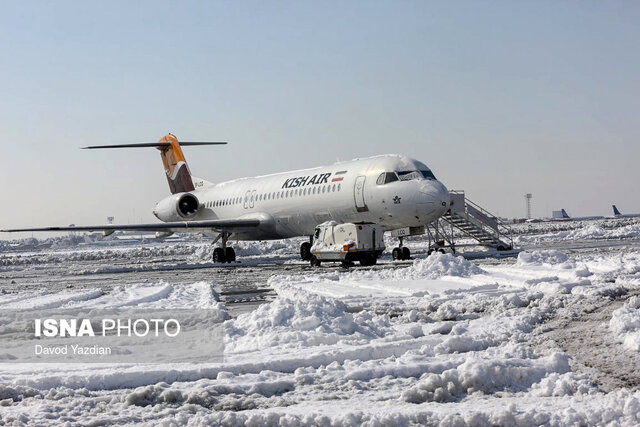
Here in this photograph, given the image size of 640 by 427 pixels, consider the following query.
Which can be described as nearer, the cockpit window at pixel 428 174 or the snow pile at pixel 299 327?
the snow pile at pixel 299 327

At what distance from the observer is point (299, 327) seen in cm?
763

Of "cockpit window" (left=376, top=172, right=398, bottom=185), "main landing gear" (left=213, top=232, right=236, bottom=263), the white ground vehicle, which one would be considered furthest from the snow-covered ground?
"main landing gear" (left=213, top=232, right=236, bottom=263)

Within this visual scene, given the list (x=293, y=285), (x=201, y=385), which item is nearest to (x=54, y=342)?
(x=201, y=385)

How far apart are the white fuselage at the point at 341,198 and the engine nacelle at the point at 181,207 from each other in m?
3.18

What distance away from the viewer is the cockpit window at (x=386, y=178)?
23.4 metres

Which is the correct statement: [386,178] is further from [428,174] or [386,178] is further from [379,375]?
[379,375]

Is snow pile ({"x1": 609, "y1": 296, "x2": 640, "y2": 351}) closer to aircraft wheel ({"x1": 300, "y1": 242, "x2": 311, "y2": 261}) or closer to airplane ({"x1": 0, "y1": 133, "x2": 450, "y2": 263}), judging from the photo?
airplane ({"x1": 0, "y1": 133, "x2": 450, "y2": 263})

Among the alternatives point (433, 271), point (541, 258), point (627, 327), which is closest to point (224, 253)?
point (541, 258)

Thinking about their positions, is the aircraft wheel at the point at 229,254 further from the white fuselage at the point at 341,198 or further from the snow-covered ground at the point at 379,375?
the snow-covered ground at the point at 379,375

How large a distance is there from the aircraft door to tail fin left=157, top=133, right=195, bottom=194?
615 inches

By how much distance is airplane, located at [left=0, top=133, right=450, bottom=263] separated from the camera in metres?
23.0

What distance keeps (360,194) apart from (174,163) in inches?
682

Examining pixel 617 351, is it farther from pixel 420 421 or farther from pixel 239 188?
pixel 239 188

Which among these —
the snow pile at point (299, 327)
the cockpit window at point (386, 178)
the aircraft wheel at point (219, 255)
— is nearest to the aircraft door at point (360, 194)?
the cockpit window at point (386, 178)
